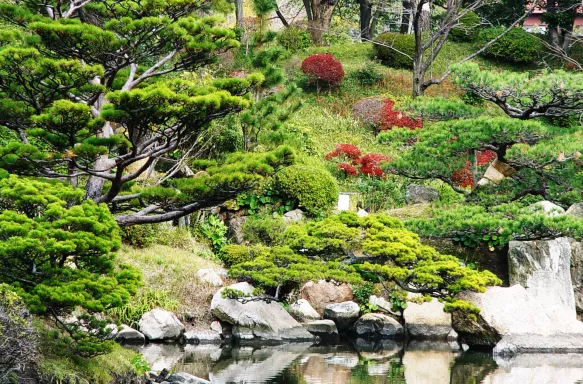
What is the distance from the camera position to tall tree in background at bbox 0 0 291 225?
320 inches

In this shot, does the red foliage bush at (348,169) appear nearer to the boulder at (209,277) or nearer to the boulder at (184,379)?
the boulder at (209,277)

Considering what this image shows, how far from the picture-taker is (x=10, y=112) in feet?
29.2

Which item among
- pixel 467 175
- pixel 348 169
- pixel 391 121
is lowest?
pixel 467 175

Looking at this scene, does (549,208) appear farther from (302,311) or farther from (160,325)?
(160,325)

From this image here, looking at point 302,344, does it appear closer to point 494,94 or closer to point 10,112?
point 494,94

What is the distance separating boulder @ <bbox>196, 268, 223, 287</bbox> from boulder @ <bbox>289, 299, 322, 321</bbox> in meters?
1.27

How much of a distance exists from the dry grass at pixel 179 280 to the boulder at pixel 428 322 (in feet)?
10.5

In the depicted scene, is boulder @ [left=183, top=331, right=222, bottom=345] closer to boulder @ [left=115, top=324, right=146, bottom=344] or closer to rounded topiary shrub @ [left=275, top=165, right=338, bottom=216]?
boulder @ [left=115, top=324, right=146, bottom=344]

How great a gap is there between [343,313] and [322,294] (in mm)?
518

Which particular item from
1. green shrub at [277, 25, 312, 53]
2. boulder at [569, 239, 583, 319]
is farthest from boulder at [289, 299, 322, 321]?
green shrub at [277, 25, 312, 53]

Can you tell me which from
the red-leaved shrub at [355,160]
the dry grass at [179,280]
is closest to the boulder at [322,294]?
the dry grass at [179,280]

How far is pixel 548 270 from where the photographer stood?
1308 centimetres

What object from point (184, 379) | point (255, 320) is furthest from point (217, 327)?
point (184, 379)

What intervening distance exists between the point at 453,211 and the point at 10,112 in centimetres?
685
